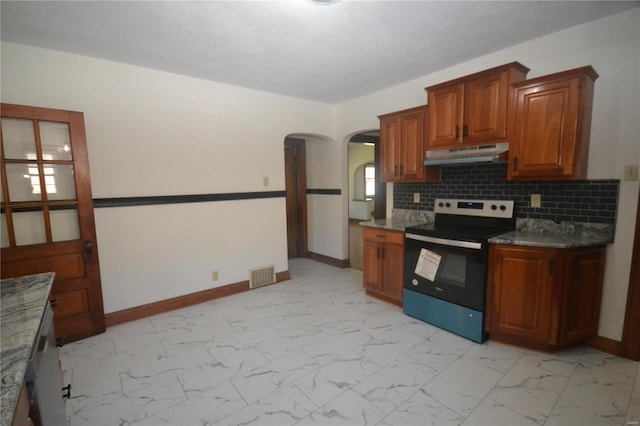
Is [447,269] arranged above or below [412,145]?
below

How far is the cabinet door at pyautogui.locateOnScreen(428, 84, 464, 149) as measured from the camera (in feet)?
9.02

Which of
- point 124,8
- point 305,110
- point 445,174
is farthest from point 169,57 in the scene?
point 445,174

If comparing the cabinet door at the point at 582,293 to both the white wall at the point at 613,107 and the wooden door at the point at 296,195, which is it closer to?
the white wall at the point at 613,107

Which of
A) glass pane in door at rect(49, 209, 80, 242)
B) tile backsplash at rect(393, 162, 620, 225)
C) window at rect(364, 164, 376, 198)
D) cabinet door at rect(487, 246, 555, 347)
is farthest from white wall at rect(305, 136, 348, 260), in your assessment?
window at rect(364, 164, 376, 198)

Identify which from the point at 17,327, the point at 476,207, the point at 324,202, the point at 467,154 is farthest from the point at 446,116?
the point at 17,327

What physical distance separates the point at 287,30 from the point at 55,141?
218 cm

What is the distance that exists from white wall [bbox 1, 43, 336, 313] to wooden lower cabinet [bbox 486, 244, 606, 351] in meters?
2.65

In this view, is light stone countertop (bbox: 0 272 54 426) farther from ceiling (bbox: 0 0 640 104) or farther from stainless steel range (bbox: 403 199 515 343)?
stainless steel range (bbox: 403 199 515 343)

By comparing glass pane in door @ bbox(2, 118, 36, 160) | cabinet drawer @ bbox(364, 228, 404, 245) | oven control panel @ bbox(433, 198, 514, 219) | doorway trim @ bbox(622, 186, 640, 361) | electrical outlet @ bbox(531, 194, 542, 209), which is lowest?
doorway trim @ bbox(622, 186, 640, 361)

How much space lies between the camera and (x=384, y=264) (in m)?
3.27

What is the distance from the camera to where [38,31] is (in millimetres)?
2229

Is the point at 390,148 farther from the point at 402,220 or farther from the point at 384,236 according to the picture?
the point at 384,236

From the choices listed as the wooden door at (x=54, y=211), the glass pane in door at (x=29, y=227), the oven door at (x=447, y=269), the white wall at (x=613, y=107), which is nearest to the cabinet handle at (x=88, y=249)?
the wooden door at (x=54, y=211)

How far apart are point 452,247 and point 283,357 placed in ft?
5.58
